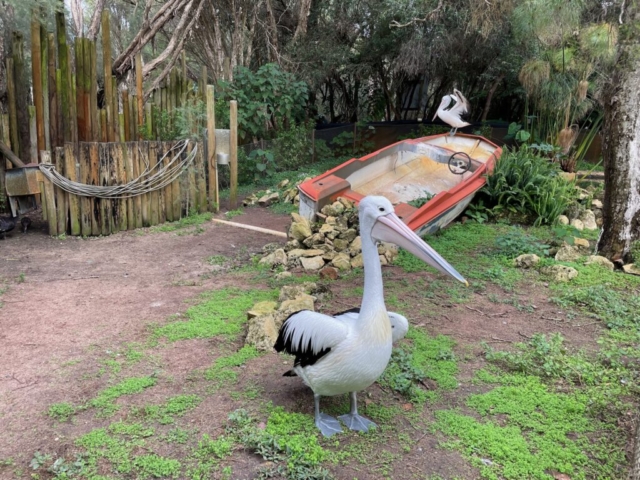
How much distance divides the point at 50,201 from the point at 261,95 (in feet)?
17.3

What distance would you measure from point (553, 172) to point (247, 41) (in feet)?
28.1

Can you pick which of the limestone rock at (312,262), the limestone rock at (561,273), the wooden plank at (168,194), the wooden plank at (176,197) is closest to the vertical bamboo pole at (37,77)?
the wooden plank at (168,194)

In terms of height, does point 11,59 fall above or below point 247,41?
below

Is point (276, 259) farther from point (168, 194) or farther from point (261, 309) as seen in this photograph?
point (168, 194)

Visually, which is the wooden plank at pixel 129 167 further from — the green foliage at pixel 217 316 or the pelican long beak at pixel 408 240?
the pelican long beak at pixel 408 240

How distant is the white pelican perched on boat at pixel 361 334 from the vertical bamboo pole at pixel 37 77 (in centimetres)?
664

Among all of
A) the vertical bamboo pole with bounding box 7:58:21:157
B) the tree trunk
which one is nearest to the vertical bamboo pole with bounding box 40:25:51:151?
the vertical bamboo pole with bounding box 7:58:21:157

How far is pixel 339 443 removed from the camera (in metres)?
2.85

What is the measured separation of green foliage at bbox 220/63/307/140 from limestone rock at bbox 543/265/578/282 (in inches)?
275

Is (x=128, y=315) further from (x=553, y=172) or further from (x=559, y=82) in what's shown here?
(x=559, y=82)

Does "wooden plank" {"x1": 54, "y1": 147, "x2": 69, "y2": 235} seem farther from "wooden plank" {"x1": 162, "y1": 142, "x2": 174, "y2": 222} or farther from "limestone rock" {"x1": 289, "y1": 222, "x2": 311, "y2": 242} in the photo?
"limestone rock" {"x1": 289, "y1": 222, "x2": 311, "y2": 242}

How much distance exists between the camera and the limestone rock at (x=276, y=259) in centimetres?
589

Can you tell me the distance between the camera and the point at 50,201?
22.9 ft

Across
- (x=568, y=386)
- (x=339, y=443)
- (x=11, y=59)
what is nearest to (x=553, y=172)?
(x=568, y=386)
